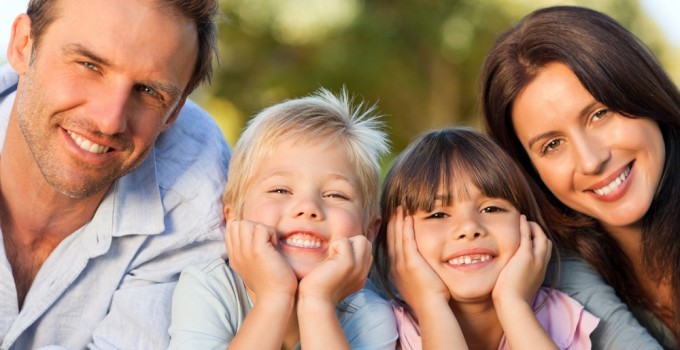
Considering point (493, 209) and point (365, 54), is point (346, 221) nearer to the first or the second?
point (493, 209)

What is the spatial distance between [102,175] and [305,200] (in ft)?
2.49

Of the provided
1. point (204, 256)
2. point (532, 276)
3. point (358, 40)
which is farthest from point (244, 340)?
point (358, 40)

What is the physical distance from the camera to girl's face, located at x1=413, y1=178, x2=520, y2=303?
284 centimetres

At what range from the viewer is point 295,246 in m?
2.73

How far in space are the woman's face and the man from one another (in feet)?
4.24

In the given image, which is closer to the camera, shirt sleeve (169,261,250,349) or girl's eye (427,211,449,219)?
shirt sleeve (169,261,250,349)

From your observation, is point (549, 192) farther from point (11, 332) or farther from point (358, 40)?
point (358, 40)

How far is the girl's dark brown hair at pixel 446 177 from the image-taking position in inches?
116

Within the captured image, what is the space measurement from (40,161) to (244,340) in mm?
1013

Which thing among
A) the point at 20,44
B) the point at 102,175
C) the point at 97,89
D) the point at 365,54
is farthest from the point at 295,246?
the point at 365,54

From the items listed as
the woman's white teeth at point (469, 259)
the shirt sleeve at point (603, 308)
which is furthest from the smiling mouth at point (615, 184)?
the woman's white teeth at point (469, 259)

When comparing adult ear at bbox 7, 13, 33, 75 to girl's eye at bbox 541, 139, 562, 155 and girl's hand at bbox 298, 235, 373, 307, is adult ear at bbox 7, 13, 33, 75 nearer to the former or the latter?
girl's hand at bbox 298, 235, 373, 307

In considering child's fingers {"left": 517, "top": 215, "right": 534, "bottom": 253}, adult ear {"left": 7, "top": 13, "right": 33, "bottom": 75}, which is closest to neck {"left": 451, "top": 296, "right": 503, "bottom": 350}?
child's fingers {"left": 517, "top": 215, "right": 534, "bottom": 253}

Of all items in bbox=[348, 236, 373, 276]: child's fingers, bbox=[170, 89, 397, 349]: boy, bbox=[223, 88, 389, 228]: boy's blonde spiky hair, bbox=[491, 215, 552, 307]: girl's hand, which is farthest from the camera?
bbox=[223, 88, 389, 228]: boy's blonde spiky hair
